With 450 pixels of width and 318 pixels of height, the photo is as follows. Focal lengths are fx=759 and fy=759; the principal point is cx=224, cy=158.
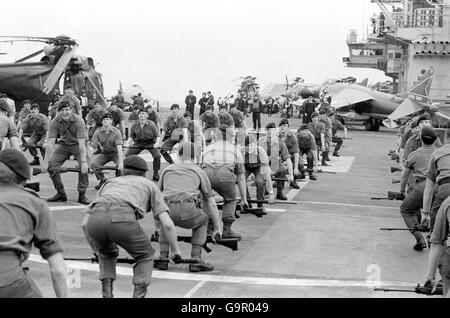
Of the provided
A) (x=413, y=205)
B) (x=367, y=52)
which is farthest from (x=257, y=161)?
(x=367, y=52)

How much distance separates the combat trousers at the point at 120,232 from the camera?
6770 mm

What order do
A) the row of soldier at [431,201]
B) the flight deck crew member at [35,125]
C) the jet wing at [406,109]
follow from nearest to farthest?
the row of soldier at [431,201], the flight deck crew member at [35,125], the jet wing at [406,109]

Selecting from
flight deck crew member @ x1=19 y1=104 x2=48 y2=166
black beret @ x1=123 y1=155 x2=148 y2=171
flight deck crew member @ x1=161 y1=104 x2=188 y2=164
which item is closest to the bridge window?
flight deck crew member @ x1=161 y1=104 x2=188 y2=164

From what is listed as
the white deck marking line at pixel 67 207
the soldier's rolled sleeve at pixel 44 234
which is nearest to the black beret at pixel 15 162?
the soldier's rolled sleeve at pixel 44 234

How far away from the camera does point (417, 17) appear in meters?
51.9

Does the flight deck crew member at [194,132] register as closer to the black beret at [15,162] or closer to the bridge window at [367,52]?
the black beret at [15,162]

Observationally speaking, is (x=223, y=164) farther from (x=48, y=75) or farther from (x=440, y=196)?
(x=48, y=75)

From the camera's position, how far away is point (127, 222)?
6773 millimetres

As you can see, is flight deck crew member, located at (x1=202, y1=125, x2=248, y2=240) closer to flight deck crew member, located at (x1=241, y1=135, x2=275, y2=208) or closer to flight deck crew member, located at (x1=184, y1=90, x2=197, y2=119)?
flight deck crew member, located at (x1=241, y1=135, x2=275, y2=208)

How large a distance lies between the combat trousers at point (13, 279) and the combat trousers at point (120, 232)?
172 centimetres

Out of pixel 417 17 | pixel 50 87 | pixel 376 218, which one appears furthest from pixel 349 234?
pixel 417 17

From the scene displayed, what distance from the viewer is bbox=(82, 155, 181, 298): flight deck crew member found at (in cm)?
679

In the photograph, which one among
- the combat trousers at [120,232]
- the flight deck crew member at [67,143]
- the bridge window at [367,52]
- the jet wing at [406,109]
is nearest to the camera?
the combat trousers at [120,232]

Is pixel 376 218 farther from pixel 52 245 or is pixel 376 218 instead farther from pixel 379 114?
pixel 379 114
